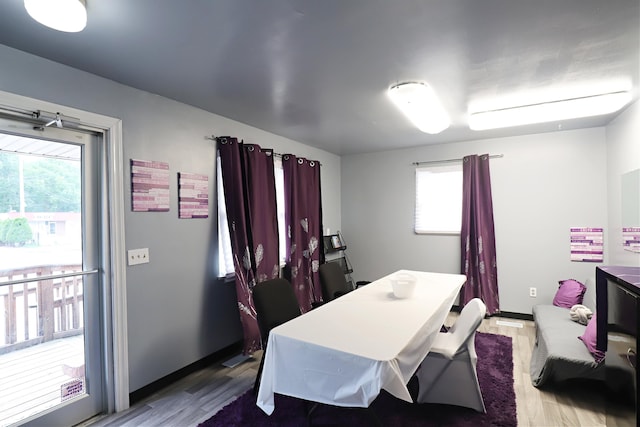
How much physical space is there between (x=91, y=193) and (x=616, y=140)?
4920 millimetres

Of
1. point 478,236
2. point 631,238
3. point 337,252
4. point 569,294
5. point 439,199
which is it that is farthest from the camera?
point 337,252

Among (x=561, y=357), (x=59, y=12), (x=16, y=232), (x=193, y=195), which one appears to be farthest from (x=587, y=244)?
→ (x=16, y=232)

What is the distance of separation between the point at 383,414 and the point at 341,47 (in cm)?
243

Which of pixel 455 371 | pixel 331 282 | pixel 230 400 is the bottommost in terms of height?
pixel 230 400

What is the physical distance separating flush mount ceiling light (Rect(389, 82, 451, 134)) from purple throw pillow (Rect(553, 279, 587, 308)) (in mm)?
2360

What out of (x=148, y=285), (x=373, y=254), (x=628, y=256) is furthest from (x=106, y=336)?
(x=628, y=256)

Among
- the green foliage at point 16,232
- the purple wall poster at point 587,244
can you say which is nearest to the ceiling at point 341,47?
the green foliage at point 16,232

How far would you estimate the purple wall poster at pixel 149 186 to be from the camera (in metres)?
2.52

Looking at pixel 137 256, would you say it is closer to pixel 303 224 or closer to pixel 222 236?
pixel 222 236

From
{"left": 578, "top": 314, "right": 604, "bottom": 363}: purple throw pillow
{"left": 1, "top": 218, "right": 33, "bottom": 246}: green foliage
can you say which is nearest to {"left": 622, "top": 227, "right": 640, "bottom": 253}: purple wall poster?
{"left": 578, "top": 314, "right": 604, "bottom": 363}: purple throw pillow

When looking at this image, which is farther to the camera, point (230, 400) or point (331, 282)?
point (331, 282)

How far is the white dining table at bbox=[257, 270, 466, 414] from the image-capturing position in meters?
1.52

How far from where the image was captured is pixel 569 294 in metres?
3.67

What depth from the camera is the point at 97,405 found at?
2.34 metres
